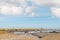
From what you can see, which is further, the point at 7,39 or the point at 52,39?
the point at 52,39

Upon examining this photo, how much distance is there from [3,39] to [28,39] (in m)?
4.88

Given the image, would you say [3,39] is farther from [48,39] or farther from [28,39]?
[48,39]

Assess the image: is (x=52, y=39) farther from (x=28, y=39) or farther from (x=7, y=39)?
(x=7, y=39)

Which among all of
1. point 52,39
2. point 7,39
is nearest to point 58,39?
point 52,39

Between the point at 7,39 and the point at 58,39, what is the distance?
10.4 metres

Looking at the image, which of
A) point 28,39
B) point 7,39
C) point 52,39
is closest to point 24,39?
point 28,39

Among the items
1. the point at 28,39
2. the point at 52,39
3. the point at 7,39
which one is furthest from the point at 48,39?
the point at 7,39

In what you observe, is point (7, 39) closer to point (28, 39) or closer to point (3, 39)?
point (3, 39)

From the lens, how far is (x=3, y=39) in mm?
32250

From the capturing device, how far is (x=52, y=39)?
112ft

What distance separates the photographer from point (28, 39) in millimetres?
32781

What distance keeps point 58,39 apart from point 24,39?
279 inches

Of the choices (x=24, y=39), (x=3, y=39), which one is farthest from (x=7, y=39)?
(x=24, y=39)

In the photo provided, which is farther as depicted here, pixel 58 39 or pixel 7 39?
pixel 58 39
